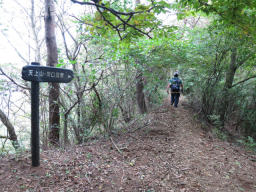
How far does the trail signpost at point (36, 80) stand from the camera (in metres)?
2.55

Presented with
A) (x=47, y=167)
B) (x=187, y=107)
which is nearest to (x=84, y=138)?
(x=47, y=167)

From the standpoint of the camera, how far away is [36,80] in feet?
8.51

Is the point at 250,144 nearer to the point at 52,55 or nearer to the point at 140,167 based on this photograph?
the point at 140,167

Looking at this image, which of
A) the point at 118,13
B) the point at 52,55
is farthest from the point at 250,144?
the point at 52,55

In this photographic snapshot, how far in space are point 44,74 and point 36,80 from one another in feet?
0.49

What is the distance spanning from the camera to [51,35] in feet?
17.0

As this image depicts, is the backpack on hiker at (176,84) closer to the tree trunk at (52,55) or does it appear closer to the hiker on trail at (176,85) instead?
the hiker on trail at (176,85)

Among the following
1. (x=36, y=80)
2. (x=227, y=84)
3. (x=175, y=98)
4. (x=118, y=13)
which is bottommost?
(x=175, y=98)

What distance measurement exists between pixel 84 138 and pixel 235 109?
7008 mm

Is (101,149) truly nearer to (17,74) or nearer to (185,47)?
(17,74)

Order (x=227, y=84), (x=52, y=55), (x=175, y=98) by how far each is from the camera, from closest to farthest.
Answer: (x=52, y=55)
(x=227, y=84)
(x=175, y=98)

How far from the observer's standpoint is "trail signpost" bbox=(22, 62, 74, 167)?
2.55 meters

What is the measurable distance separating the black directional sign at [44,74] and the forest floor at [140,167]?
150cm

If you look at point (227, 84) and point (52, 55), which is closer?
point (52, 55)
